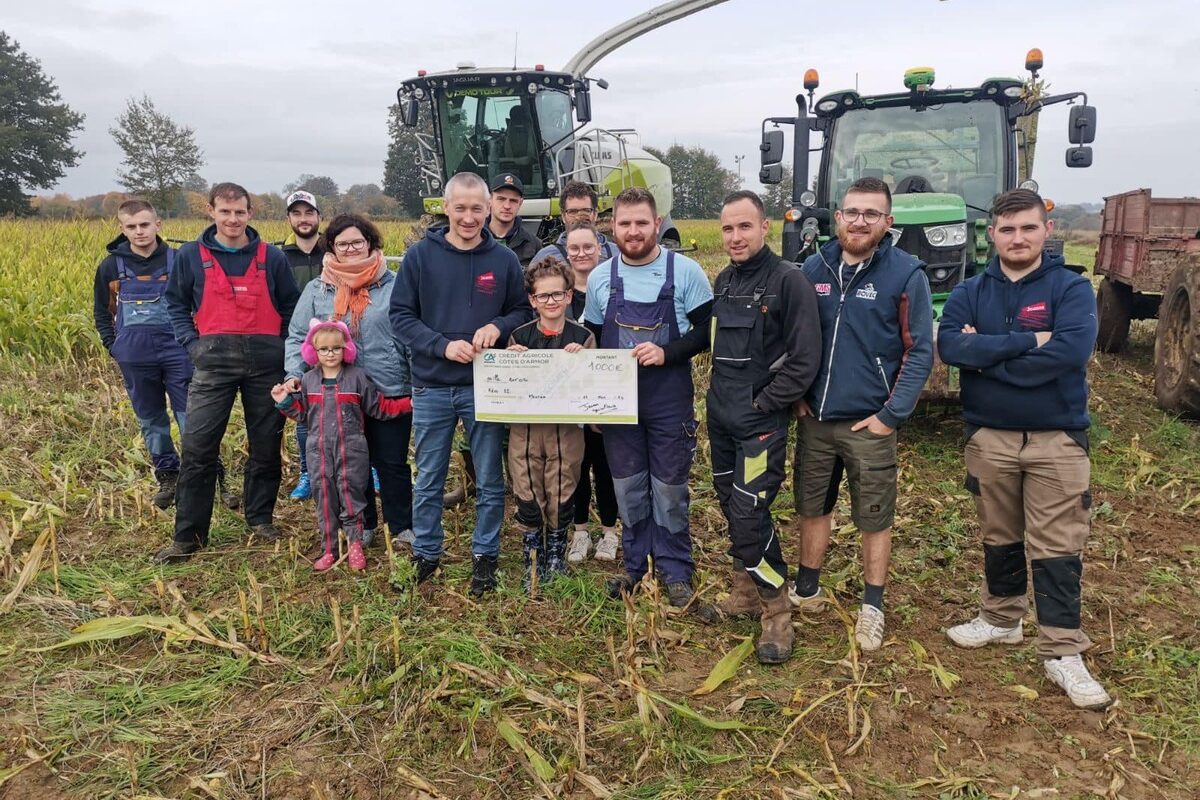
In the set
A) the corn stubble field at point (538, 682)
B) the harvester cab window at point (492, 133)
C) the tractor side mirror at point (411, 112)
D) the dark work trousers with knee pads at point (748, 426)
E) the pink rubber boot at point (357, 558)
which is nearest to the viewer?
the corn stubble field at point (538, 682)

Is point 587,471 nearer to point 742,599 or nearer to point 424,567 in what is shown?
point 424,567

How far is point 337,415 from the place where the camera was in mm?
3850

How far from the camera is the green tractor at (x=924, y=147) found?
6230 mm

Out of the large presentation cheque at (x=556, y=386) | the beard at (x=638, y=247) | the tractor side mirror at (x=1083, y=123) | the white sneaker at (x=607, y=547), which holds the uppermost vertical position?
the tractor side mirror at (x=1083, y=123)

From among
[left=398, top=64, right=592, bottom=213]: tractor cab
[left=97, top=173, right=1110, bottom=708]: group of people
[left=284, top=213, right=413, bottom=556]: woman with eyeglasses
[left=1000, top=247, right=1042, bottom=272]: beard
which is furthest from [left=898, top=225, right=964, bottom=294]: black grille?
[left=398, top=64, right=592, bottom=213]: tractor cab

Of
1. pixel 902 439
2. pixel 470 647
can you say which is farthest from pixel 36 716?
pixel 902 439

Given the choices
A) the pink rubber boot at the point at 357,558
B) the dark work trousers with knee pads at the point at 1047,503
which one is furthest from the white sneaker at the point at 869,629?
the pink rubber boot at the point at 357,558

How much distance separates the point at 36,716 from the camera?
9.40 ft

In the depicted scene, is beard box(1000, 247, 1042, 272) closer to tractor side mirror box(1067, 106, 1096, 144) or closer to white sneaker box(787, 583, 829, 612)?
white sneaker box(787, 583, 829, 612)

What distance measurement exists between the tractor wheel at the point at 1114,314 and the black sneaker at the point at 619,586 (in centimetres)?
736

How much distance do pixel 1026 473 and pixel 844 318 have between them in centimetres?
96

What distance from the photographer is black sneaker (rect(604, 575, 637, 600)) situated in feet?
12.1

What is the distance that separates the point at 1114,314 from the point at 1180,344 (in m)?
2.75

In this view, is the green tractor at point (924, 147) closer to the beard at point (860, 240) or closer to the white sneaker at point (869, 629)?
the beard at point (860, 240)
